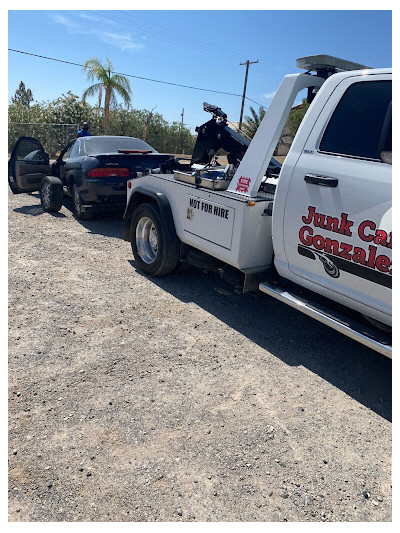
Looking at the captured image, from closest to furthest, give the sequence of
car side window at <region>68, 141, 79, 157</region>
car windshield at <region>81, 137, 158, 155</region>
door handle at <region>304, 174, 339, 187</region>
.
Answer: door handle at <region>304, 174, 339, 187</region> → car windshield at <region>81, 137, 158, 155</region> → car side window at <region>68, 141, 79, 157</region>

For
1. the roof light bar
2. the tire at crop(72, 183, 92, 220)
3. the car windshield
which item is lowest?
the tire at crop(72, 183, 92, 220)

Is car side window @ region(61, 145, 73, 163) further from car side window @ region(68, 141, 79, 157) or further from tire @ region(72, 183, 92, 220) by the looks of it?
tire @ region(72, 183, 92, 220)

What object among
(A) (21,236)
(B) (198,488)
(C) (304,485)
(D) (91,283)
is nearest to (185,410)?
(B) (198,488)

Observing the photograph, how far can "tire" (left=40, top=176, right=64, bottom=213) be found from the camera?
8.10 m

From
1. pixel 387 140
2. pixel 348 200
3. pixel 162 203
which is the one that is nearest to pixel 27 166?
pixel 162 203

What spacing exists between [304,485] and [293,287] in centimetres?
176

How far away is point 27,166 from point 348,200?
7.20m

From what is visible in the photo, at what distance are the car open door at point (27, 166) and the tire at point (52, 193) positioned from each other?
26 cm

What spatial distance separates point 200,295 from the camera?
4852mm

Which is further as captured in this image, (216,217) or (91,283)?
(91,283)

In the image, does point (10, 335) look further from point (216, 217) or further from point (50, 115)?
point (50, 115)

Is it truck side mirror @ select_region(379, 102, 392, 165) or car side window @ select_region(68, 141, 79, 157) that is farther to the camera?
car side window @ select_region(68, 141, 79, 157)

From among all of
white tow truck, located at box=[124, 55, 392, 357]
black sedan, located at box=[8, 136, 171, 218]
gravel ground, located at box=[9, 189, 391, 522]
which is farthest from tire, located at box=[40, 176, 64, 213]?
white tow truck, located at box=[124, 55, 392, 357]

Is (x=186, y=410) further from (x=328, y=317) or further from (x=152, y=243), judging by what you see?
(x=152, y=243)
